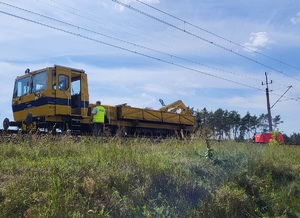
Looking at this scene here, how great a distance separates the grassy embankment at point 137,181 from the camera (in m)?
4.80

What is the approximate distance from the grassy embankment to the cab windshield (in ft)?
28.9

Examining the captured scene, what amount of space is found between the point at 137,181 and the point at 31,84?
41.3 ft

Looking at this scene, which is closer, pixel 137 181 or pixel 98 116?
pixel 137 181

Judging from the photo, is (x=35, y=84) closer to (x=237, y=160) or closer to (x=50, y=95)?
(x=50, y=95)

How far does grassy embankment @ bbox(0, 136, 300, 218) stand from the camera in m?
4.80

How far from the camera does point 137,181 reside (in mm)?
5930

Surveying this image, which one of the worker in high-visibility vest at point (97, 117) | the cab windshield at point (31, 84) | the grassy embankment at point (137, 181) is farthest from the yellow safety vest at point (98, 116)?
the grassy embankment at point (137, 181)

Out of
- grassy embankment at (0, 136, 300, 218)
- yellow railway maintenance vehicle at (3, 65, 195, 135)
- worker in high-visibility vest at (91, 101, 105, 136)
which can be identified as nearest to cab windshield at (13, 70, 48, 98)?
yellow railway maintenance vehicle at (3, 65, 195, 135)

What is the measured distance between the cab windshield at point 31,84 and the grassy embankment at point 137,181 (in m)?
8.79

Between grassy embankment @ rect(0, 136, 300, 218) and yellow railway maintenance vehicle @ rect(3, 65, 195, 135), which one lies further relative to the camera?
yellow railway maintenance vehicle @ rect(3, 65, 195, 135)

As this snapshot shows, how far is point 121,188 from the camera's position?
5641 mm

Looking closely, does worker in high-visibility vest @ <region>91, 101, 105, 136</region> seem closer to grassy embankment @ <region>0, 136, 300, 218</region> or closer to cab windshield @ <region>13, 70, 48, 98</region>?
cab windshield @ <region>13, 70, 48, 98</region>

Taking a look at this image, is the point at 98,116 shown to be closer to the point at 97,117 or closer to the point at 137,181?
the point at 97,117

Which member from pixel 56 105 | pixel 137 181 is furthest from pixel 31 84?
pixel 137 181
